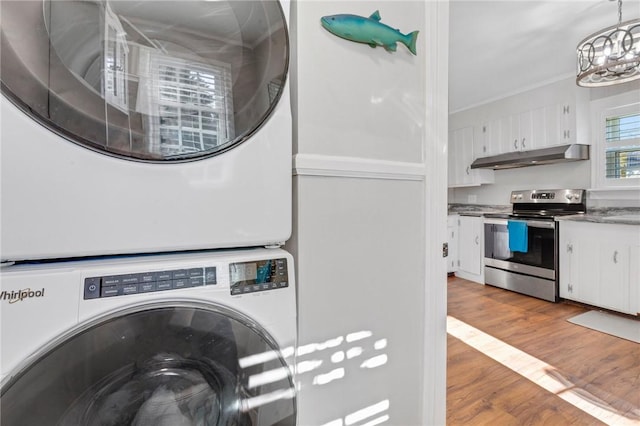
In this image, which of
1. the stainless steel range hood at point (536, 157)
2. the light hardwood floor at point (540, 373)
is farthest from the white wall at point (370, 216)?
the stainless steel range hood at point (536, 157)

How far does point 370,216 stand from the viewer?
1131mm

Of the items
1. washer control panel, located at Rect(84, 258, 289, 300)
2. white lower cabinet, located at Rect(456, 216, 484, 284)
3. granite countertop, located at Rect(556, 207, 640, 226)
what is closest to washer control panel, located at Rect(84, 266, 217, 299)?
washer control panel, located at Rect(84, 258, 289, 300)

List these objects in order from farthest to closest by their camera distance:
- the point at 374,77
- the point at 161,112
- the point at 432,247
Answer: the point at 432,247
the point at 374,77
the point at 161,112

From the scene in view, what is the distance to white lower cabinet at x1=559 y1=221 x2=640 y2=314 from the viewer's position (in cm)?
287

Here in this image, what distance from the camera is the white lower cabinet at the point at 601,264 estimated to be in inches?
113

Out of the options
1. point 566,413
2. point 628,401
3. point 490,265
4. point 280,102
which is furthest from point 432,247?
point 490,265

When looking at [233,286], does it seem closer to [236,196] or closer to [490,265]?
[236,196]

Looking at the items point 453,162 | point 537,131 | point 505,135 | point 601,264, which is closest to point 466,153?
point 453,162

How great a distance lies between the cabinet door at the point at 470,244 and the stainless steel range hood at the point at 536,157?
0.77 m

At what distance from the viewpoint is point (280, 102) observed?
0.88 metres

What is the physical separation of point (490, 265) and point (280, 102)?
4.04 metres

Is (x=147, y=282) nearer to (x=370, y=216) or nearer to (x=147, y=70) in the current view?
(x=147, y=70)

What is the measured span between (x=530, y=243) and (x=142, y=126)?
403 centimetres

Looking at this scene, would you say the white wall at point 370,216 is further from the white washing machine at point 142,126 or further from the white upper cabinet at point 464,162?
the white upper cabinet at point 464,162
